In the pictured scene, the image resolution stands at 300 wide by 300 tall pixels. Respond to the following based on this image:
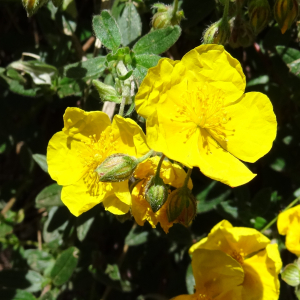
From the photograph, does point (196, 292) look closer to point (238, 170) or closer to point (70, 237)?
point (238, 170)

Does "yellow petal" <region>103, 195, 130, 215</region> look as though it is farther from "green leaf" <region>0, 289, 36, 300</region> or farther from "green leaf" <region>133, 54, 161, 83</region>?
"green leaf" <region>0, 289, 36, 300</region>

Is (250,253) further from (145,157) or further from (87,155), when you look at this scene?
(87,155)

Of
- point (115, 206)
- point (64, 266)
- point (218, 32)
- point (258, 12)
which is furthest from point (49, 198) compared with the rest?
point (258, 12)

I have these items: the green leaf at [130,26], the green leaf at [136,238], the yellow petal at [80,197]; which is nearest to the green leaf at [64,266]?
the green leaf at [136,238]

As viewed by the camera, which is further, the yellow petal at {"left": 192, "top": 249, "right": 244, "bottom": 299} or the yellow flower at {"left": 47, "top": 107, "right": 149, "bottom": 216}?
the yellow petal at {"left": 192, "top": 249, "right": 244, "bottom": 299}

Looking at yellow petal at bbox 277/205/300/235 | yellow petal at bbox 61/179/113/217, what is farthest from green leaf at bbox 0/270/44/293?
yellow petal at bbox 277/205/300/235

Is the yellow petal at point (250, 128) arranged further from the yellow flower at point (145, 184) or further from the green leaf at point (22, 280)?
the green leaf at point (22, 280)
